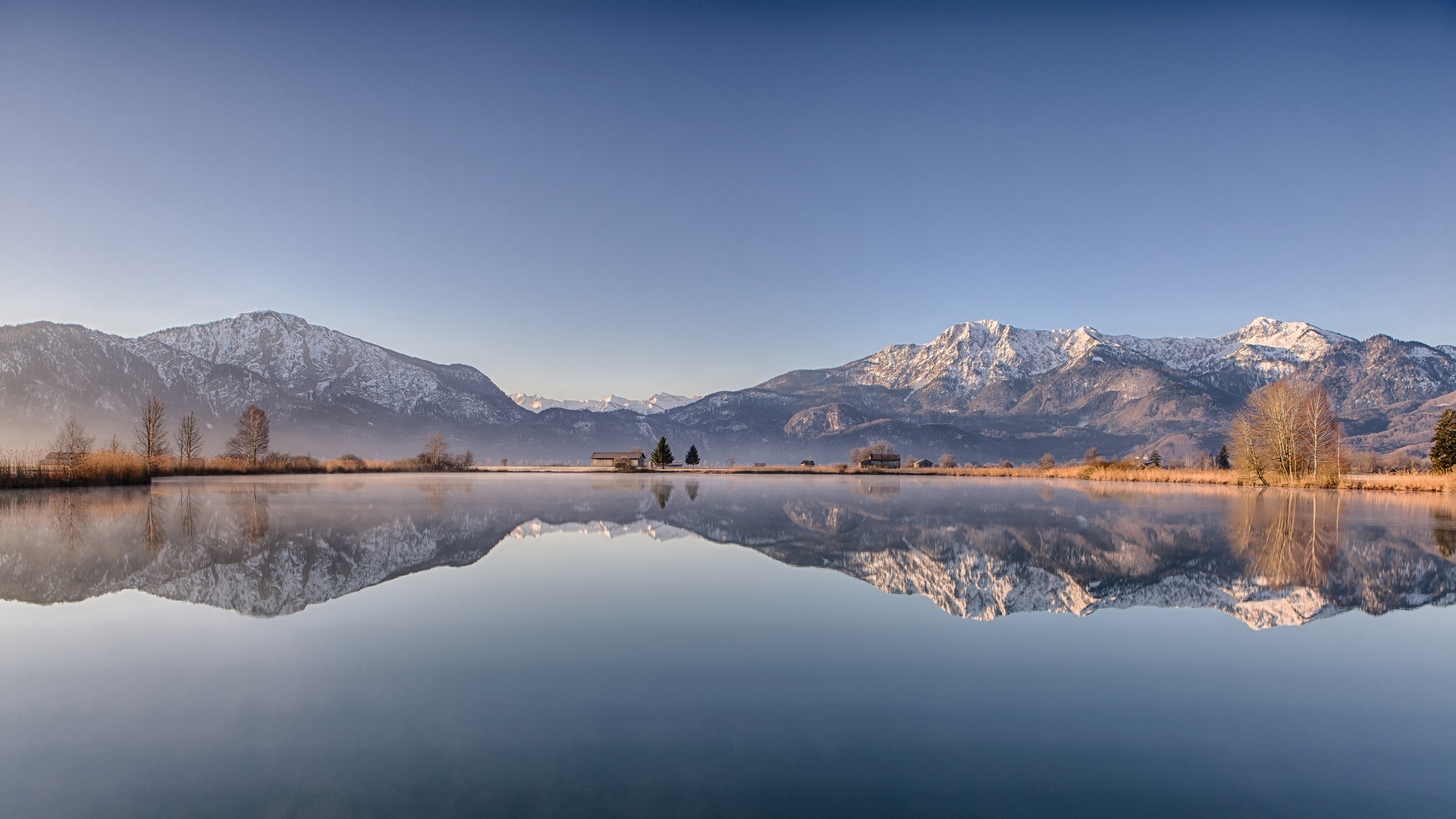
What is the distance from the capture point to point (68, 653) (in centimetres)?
711

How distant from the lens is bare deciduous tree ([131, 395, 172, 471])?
53906mm

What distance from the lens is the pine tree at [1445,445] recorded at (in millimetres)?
54188

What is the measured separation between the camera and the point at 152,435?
55.6 m

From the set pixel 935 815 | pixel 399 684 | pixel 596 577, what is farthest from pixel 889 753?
pixel 596 577

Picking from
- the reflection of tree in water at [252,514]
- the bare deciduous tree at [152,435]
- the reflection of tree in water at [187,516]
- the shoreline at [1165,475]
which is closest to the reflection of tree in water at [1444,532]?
the shoreline at [1165,475]

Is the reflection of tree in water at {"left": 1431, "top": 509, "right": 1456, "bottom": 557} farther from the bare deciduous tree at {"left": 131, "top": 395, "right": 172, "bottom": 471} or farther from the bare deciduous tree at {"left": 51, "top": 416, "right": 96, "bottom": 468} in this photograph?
the bare deciduous tree at {"left": 131, "top": 395, "right": 172, "bottom": 471}

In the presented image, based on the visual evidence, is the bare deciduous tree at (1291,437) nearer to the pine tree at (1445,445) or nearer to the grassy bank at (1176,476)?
the grassy bank at (1176,476)

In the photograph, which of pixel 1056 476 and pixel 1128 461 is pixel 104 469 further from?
pixel 1128 461

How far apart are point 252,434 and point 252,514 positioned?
5852 centimetres

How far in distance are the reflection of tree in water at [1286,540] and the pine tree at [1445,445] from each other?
119ft

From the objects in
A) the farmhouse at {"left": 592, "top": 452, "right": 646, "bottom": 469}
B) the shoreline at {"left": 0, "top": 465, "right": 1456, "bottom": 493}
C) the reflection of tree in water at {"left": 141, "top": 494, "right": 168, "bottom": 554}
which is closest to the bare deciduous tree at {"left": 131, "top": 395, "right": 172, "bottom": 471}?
the shoreline at {"left": 0, "top": 465, "right": 1456, "bottom": 493}

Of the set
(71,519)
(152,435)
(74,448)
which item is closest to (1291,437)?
(71,519)

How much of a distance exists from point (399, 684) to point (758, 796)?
3.73 m

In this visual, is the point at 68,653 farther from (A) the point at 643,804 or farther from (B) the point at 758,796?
(B) the point at 758,796
